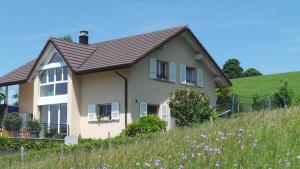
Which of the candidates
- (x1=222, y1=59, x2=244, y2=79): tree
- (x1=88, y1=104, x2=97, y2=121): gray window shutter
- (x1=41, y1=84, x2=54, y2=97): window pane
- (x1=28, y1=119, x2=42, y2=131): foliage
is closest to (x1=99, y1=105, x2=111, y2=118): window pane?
(x1=88, y1=104, x2=97, y2=121): gray window shutter

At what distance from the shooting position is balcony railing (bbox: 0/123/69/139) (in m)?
31.3

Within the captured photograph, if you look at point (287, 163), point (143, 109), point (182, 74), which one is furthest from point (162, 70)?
point (287, 163)

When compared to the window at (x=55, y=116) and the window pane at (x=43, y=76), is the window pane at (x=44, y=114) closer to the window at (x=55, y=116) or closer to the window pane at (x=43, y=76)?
the window at (x=55, y=116)

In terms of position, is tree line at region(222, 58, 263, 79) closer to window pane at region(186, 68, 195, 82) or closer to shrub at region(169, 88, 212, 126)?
window pane at region(186, 68, 195, 82)

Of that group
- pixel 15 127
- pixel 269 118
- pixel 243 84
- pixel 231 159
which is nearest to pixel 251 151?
pixel 231 159

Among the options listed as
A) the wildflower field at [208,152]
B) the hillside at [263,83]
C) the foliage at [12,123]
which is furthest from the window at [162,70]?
the hillside at [263,83]

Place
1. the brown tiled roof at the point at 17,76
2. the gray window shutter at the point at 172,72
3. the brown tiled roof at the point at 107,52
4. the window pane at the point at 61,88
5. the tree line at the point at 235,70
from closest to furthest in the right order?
the brown tiled roof at the point at 107,52
the window pane at the point at 61,88
the gray window shutter at the point at 172,72
the brown tiled roof at the point at 17,76
the tree line at the point at 235,70

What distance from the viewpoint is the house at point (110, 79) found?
100 ft

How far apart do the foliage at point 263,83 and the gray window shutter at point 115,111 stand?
90.9ft

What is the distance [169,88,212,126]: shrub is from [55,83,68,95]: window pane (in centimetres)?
672

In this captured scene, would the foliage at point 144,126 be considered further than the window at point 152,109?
No

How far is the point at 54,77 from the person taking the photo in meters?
33.7

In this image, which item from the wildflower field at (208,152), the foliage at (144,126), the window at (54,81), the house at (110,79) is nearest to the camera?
the wildflower field at (208,152)

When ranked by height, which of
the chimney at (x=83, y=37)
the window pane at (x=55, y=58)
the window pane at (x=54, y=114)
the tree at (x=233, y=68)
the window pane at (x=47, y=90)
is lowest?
the window pane at (x=54, y=114)
